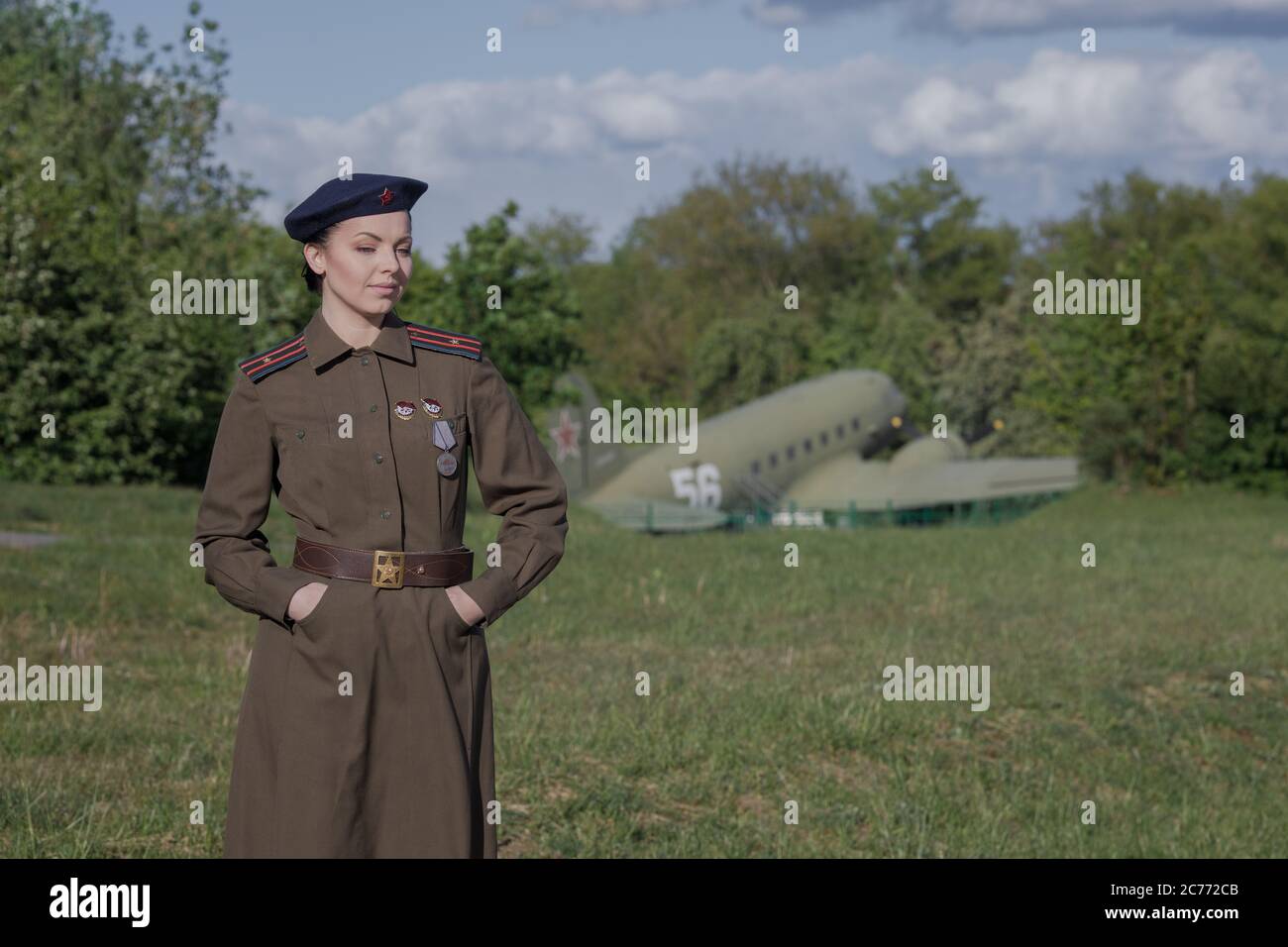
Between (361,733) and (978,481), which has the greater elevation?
(978,481)

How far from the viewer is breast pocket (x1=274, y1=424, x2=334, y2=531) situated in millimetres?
4578

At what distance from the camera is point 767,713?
11203 mm

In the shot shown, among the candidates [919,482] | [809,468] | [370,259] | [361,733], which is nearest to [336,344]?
[370,259]

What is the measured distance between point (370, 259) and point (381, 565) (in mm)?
952

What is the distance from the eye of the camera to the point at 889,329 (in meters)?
66.8

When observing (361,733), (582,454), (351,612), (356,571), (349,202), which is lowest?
(361,733)

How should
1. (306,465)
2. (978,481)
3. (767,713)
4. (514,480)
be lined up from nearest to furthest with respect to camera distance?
(306,465), (514,480), (767,713), (978,481)

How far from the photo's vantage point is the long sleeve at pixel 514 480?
4703 millimetres

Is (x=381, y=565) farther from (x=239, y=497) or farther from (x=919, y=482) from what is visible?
(x=919, y=482)

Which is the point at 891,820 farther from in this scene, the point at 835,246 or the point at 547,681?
the point at 835,246

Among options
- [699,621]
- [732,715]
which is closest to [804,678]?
[732,715]

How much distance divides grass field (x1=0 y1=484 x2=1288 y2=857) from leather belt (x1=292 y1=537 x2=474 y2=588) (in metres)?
3.55

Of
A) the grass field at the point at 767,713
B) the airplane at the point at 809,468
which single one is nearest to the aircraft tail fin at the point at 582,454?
the airplane at the point at 809,468

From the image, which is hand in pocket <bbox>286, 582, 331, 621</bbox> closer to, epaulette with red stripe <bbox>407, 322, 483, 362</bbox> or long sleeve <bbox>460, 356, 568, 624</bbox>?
long sleeve <bbox>460, 356, 568, 624</bbox>
